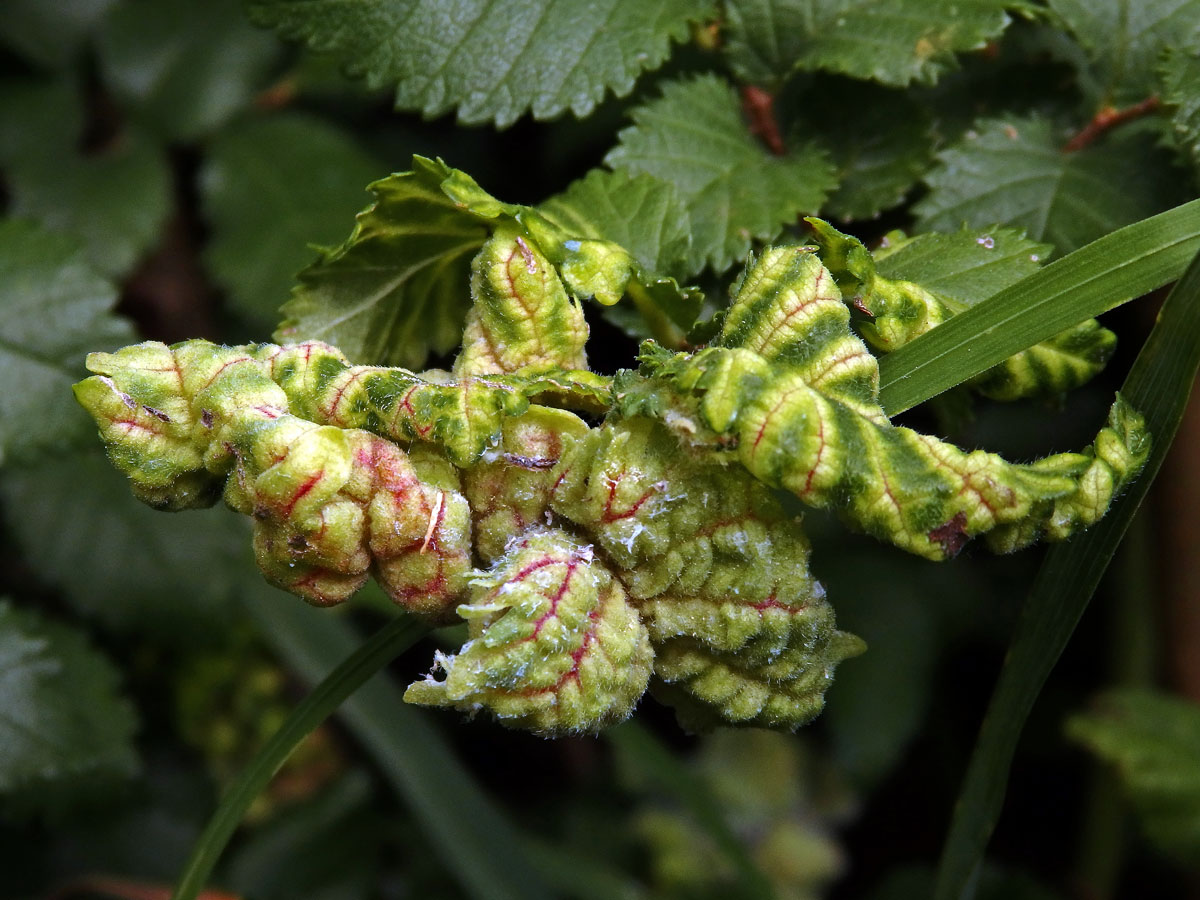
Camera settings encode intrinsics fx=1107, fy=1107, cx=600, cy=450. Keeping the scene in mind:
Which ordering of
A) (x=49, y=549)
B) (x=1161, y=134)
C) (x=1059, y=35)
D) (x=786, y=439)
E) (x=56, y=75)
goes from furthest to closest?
(x=56, y=75)
(x=49, y=549)
(x=1059, y=35)
(x=1161, y=134)
(x=786, y=439)

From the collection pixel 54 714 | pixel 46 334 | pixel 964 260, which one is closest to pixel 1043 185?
pixel 964 260

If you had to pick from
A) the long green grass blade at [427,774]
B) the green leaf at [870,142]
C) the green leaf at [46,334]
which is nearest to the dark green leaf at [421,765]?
the long green grass blade at [427,774]

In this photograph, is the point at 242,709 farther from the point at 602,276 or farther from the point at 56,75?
the point at 602,276

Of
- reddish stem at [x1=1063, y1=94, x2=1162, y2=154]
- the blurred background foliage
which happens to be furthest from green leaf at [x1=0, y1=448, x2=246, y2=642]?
reddish stem at [x1=1063, y1=94, x2=1162, y2=154]

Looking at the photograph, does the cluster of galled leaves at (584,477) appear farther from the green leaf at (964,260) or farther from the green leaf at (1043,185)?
the green leaf at (1043,185)

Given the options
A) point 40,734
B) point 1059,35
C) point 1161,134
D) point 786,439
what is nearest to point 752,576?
point 786,439

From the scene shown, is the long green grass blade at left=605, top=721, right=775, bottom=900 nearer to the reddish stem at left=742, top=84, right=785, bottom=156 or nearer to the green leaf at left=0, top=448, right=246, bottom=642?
the green leaf at left=0, top=448, right=246, bottom=642
